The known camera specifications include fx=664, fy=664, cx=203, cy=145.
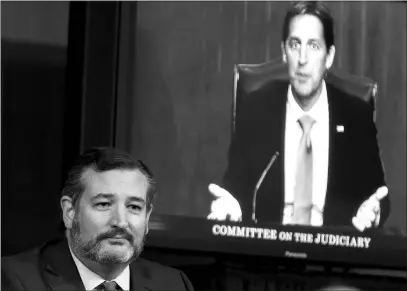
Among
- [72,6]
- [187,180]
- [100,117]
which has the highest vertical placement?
[72,6]

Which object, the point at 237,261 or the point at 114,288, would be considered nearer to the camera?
the point at 114,288

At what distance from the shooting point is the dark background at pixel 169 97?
277cm

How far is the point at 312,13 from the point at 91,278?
5.59 feet

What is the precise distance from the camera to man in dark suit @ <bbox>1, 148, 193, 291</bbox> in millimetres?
1413

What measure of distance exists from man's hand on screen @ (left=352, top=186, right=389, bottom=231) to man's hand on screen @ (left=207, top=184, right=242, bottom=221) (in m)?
0.49

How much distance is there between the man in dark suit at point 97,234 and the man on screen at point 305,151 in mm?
1188

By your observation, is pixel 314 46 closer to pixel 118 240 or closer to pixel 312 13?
pixel 312 13

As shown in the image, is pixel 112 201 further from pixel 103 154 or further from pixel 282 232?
pixel 282 232

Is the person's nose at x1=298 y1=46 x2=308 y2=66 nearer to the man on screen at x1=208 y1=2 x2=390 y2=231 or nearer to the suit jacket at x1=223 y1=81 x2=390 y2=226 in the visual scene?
the man on screen at x1=208 y1=2 x2=390 y2=231

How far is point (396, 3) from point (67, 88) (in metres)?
1.45

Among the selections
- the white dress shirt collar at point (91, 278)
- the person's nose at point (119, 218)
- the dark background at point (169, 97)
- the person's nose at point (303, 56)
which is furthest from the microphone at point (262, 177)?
the person's nose at point (119, 218)

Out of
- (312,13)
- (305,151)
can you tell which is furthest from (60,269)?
(312,13)

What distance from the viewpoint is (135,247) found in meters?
1.42

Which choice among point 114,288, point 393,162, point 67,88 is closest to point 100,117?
point 67,88
